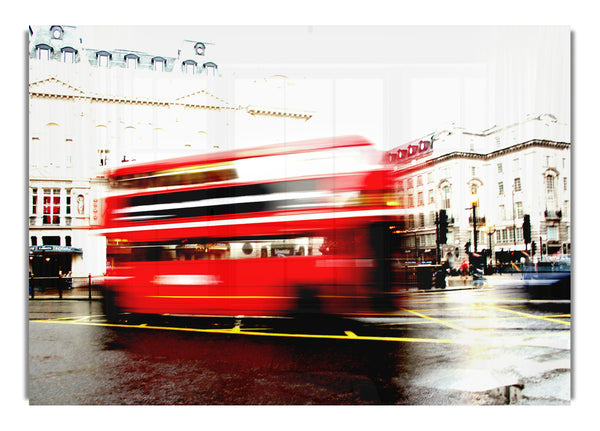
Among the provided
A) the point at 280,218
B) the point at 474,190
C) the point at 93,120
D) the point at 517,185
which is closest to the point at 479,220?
the point at 474,190

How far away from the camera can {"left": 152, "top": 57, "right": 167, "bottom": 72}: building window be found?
4.15 meters

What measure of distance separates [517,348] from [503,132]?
240cm

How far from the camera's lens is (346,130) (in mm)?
4109

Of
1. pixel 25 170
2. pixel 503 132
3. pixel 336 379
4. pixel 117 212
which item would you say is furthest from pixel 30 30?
pixel 503 132

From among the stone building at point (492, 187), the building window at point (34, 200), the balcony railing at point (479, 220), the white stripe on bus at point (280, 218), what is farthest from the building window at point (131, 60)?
the balcony railing at point (479, 220)

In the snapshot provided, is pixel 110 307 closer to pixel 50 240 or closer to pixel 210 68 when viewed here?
pixel 50 240

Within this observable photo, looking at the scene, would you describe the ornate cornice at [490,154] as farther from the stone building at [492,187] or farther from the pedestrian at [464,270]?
the pedestrian at [464,270]

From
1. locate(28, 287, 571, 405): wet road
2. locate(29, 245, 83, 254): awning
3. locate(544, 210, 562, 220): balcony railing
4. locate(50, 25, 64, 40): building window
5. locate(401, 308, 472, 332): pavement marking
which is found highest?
locate(50, 25, 64, 40): building window

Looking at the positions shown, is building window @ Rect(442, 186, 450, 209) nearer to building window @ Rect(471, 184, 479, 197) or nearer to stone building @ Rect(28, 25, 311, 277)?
building window @ Rect(471, 184, 479, 197)

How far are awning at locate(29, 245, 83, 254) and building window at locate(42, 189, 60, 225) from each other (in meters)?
0.27

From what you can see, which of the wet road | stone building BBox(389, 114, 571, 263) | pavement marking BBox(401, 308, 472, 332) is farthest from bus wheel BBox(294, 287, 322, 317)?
pavement marking BBox(401, 308, 472, 332)

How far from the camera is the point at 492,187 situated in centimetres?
447

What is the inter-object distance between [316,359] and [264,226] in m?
1.49

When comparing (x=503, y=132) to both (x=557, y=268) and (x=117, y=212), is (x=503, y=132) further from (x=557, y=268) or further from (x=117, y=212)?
(x=117, y=212)
